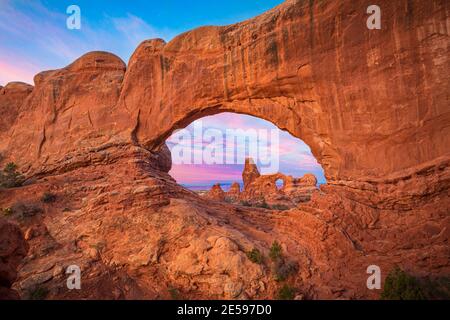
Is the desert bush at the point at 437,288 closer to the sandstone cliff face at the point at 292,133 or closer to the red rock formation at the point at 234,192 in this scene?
the sandstone cliff face at the point at 292,133

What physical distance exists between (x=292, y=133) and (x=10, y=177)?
53.8 feet

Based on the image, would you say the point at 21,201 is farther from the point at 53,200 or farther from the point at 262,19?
the point at 262,19

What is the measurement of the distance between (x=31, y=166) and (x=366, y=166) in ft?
61.7

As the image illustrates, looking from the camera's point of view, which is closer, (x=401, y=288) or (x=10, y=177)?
(x=401, y=288)

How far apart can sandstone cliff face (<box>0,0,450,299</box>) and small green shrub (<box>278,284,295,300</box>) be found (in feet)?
1.59

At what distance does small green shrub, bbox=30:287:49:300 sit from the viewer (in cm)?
956

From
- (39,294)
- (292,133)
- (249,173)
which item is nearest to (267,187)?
(249,173)

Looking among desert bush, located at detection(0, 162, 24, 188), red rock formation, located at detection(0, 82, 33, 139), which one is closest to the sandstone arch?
desert bush, located at detection(0, 162, 24, 188)

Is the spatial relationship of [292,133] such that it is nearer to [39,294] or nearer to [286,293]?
[286,293]

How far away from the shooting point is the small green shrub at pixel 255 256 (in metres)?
10.5

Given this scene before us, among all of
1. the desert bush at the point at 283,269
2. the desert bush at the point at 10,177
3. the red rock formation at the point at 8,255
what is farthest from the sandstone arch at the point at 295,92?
the red rock formation at the point at 8,255

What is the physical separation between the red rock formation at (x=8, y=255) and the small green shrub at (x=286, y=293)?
26.4ft

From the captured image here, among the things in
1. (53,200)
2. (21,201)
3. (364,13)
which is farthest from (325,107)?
(21,201)

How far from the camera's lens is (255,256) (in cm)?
1059
